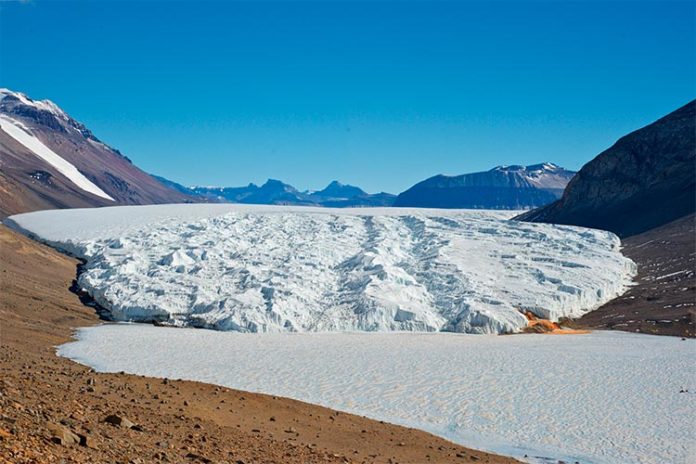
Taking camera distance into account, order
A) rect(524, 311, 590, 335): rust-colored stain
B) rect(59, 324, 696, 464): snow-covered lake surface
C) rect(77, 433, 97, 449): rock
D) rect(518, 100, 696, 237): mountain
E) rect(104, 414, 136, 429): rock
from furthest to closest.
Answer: rect(518, 100, 696, 237): mountain, rect(524, 311, 590, 335): rust-colored stain, rect(59, 324, 696, 464): snow-covered lake surface, rect(104, 414, 136, 429): rock, rect(77, 433, 97, 449): rock

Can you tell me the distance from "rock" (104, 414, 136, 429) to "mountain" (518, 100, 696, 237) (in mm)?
49158

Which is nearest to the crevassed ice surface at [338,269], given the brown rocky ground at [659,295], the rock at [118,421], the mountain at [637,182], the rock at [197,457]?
the brown rocky ground at [659,295]

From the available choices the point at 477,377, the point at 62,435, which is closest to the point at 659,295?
A: the point at 477,377

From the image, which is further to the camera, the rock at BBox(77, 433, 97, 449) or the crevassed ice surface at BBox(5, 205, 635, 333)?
the crevassed ice surface at BBox(5, 205, 635, 333)

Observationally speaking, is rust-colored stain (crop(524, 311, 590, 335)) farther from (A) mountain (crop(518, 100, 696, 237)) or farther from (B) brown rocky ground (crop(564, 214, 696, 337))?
(A) mountain (crop(518, 100, 696, 237))

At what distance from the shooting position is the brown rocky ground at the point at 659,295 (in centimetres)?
2970

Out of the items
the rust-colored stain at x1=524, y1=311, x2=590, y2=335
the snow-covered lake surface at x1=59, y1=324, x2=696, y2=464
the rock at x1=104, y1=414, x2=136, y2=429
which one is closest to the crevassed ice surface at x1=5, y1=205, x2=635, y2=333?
the rust-colored stain at x1=524, y1=311, x2=590, y2=335

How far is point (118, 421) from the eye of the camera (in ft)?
36.4

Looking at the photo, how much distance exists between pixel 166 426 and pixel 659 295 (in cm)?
2871

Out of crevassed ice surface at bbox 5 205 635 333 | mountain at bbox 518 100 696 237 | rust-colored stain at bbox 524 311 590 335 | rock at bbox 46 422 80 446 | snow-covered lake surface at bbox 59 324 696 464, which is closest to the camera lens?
rock at bbox 46 422 80 446

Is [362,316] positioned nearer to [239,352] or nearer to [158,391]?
[239,352]

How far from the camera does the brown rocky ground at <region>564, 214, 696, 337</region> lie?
29.7 m

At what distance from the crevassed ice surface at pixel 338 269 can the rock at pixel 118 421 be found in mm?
17661

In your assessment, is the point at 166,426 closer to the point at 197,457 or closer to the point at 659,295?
the point at 197,457
